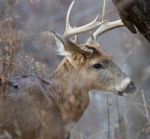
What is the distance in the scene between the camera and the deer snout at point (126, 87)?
665 centimetres

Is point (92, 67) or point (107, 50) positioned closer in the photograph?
point (92, 67)

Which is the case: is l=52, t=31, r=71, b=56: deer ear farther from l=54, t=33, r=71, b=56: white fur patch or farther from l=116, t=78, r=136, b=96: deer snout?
l=116, t=78, r=136, b=96: deer snout

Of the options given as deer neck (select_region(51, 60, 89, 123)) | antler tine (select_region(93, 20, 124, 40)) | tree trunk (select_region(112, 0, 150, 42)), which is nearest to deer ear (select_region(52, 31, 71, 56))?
deer neck (select_region(51, 60, 89, 123))

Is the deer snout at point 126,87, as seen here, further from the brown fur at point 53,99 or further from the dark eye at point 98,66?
the dark eye at point 98,66

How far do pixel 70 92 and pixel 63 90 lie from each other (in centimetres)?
10

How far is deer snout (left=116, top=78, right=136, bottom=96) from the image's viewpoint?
6.65 m

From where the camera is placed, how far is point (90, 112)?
1066 cm

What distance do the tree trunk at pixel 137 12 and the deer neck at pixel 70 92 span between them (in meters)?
3.07

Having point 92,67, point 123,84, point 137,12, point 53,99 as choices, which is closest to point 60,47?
point 92,67

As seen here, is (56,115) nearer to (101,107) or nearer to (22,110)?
(22,110)

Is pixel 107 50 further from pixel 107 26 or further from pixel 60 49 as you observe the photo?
pixel 60 49

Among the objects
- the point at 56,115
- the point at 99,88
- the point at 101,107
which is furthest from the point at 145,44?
the point at 56,115

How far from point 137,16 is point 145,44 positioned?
6.43 m

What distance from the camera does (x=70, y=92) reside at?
22.2 feet
